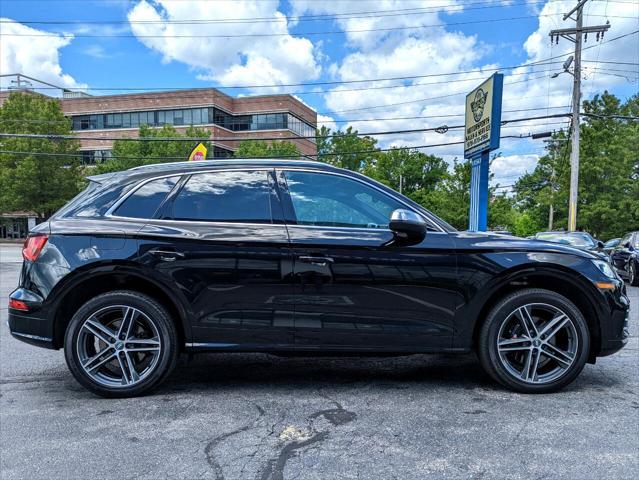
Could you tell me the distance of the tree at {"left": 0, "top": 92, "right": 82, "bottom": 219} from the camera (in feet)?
129

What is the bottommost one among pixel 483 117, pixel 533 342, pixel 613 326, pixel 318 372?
pixel 318 372

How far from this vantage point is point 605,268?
3.58m

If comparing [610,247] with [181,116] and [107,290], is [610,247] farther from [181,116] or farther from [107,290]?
[181,116]

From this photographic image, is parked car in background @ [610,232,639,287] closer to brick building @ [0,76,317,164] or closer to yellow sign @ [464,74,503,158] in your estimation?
yellow sign @ [464,74,503,158]

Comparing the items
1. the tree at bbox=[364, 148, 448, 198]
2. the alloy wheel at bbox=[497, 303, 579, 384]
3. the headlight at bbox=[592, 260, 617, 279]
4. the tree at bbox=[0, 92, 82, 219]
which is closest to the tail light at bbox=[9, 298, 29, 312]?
the alloy wheel at bbox=[497, 303, 579, 384]

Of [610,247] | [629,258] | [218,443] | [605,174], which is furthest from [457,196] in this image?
[218,443]

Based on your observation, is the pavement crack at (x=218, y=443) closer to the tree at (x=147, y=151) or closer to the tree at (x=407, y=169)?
the tree at (x=147, y=151)

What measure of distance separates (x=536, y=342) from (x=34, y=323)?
3780 millimetres

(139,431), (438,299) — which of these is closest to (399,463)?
(438,299)

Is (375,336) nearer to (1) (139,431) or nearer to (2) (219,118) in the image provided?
(1) (139,431)

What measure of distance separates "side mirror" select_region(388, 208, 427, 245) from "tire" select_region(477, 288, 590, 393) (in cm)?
83

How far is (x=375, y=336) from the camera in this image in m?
3.44

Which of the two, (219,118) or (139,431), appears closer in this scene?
(139,431)

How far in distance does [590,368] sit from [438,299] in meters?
1.93
